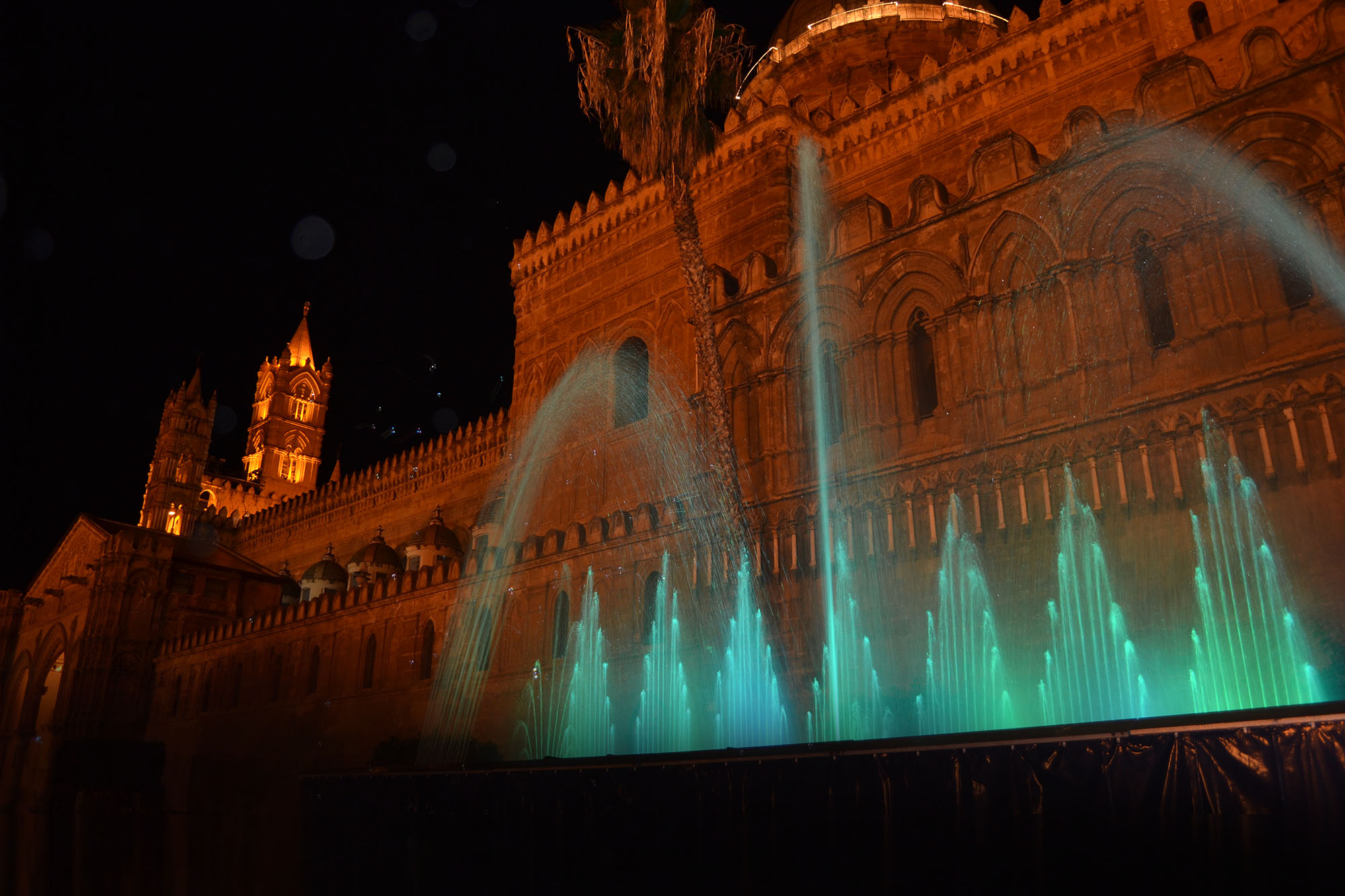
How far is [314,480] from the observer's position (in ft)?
236

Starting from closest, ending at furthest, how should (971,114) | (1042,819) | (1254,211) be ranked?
1. (1042,819)
2. (1254,211)
3. (971,114)

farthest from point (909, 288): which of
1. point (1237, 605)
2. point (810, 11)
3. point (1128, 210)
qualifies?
point (810, 11)

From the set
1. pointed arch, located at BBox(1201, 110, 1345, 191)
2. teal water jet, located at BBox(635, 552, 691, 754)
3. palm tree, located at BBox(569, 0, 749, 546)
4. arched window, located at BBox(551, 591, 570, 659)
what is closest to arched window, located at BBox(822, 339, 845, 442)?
palm tree, located at BBox(569, 0, 749, 546)

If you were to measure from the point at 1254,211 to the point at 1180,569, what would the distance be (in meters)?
4.86

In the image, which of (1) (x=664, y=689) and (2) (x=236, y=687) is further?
(2) (x=236, y=687)

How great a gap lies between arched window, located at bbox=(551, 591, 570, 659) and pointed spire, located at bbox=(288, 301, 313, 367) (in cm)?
6071

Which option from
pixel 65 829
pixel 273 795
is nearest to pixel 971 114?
pixel 273 795

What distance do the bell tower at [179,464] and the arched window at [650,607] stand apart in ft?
159

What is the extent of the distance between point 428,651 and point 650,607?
805 cm

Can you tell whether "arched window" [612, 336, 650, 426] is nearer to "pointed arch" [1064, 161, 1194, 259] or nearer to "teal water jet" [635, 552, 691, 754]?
"teal water jet" [635, 552, 691, 754]

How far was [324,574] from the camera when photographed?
38.3 metres

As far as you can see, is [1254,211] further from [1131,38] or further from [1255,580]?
[1131,38]

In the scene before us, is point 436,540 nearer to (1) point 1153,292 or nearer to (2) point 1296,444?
(1) point 1153,292

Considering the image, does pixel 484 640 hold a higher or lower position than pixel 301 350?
lower
